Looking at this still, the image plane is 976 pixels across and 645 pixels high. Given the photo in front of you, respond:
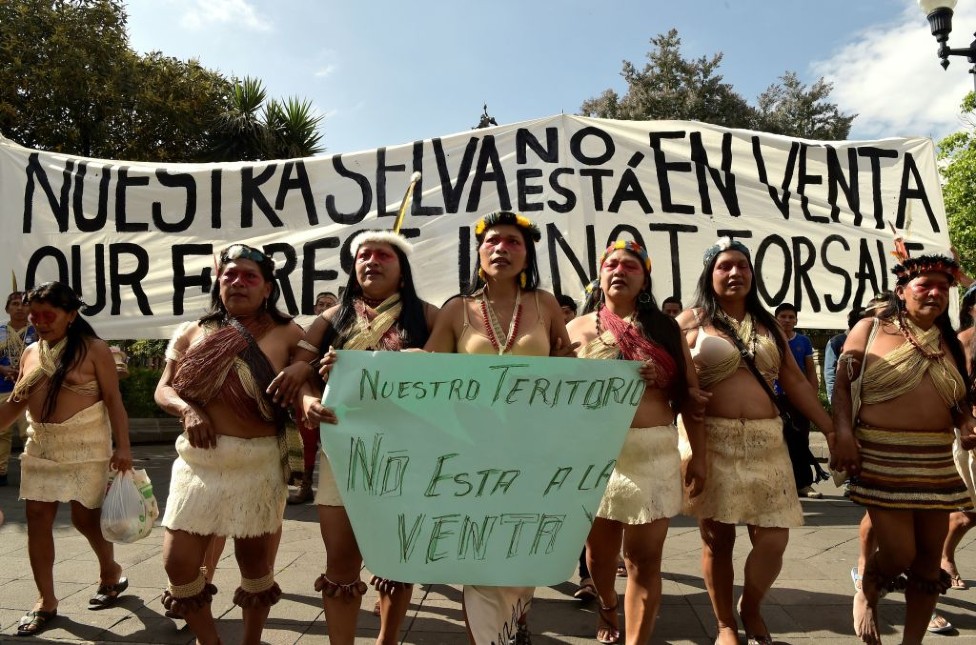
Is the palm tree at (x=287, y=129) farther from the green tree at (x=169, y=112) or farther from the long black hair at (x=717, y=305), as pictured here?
the long black hair at (x=717, y=305)

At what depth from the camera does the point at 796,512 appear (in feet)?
9.29

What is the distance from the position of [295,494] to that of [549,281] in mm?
2935

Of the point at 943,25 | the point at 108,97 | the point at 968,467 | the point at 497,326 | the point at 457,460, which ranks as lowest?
the point at 968,467

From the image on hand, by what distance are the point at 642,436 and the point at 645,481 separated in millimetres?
174

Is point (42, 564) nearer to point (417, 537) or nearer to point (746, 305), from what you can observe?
point (417, 537)

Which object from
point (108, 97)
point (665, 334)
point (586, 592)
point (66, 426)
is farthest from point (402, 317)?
point (108, 97)

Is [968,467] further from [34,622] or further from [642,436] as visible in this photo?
[34,622]

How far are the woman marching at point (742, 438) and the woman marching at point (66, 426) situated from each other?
273 centimetres

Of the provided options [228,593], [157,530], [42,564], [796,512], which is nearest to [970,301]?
[796,512]

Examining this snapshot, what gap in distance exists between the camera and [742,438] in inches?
113

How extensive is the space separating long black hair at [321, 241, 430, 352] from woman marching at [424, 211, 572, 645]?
0.09 m

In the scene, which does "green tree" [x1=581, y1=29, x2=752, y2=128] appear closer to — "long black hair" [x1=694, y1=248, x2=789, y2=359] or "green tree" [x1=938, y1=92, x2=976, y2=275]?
"green tree" [x1=938, y1=92, x2=976, y2=275]

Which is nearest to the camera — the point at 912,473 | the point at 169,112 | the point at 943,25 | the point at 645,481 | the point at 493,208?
the point at 645,481

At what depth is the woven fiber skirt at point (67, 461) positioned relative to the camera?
3295 mm
